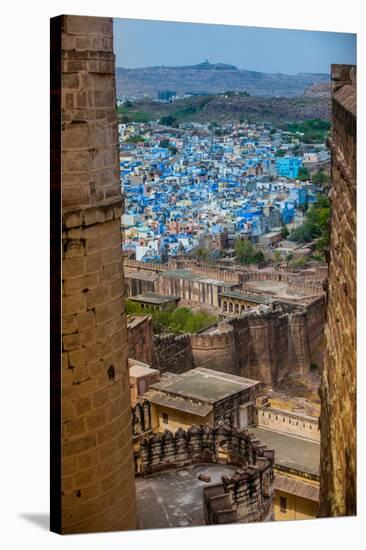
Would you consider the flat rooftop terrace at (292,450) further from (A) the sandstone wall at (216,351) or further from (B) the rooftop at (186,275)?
(B) the rooftop at (186,275)

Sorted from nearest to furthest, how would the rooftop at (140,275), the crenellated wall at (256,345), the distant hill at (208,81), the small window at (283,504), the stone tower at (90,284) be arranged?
the stone tower at (90,284), the distant hill at (208,81), the rooftop at (140,275), the small window at (283,504), the crenellated wall at (256,345)

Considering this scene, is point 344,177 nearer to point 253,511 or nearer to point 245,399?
point 245,399

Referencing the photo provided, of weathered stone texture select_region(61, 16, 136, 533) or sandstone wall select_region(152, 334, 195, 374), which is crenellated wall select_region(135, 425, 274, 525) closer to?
sandstone wall select_region(152, 334, 195, 374)

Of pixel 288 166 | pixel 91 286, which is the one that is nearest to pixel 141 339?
pixel 91 286

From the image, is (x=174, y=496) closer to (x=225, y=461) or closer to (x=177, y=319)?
(x=225, y=461)

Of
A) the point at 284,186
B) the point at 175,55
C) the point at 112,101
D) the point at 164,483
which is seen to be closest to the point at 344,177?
the point at 284,186

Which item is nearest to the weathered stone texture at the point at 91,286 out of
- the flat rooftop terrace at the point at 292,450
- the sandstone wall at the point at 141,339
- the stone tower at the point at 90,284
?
the stone tower at the point at 90,284
